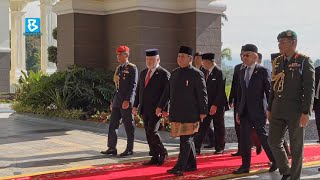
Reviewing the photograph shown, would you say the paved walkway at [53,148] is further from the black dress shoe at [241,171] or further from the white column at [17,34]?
the white column at [17,34]

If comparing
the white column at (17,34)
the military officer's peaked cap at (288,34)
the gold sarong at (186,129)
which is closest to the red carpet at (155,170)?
the gold sarong at (186,129)

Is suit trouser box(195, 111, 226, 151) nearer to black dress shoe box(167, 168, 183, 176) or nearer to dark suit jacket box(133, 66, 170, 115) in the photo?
dark suit jacket box(133, 66, 170, 115)

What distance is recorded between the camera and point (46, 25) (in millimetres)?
32781

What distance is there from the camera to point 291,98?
6035 millimetres

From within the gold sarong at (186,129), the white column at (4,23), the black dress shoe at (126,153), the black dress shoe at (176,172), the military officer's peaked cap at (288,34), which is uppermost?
the white column at (4,23)

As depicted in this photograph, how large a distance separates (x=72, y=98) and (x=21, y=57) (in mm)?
21866

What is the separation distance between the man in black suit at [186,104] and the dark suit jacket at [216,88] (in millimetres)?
1638

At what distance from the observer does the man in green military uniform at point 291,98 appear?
596cm

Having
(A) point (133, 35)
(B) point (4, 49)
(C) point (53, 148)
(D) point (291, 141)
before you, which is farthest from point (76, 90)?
(B) point (4, 49)

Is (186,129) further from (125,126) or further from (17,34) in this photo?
(17,34)

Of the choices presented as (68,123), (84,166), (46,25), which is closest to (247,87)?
(84,166)

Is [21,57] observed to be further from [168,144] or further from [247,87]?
[247,87]

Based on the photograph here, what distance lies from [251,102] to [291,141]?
1.01 metres

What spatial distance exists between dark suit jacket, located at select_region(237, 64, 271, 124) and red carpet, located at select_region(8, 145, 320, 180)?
0.84 meters
